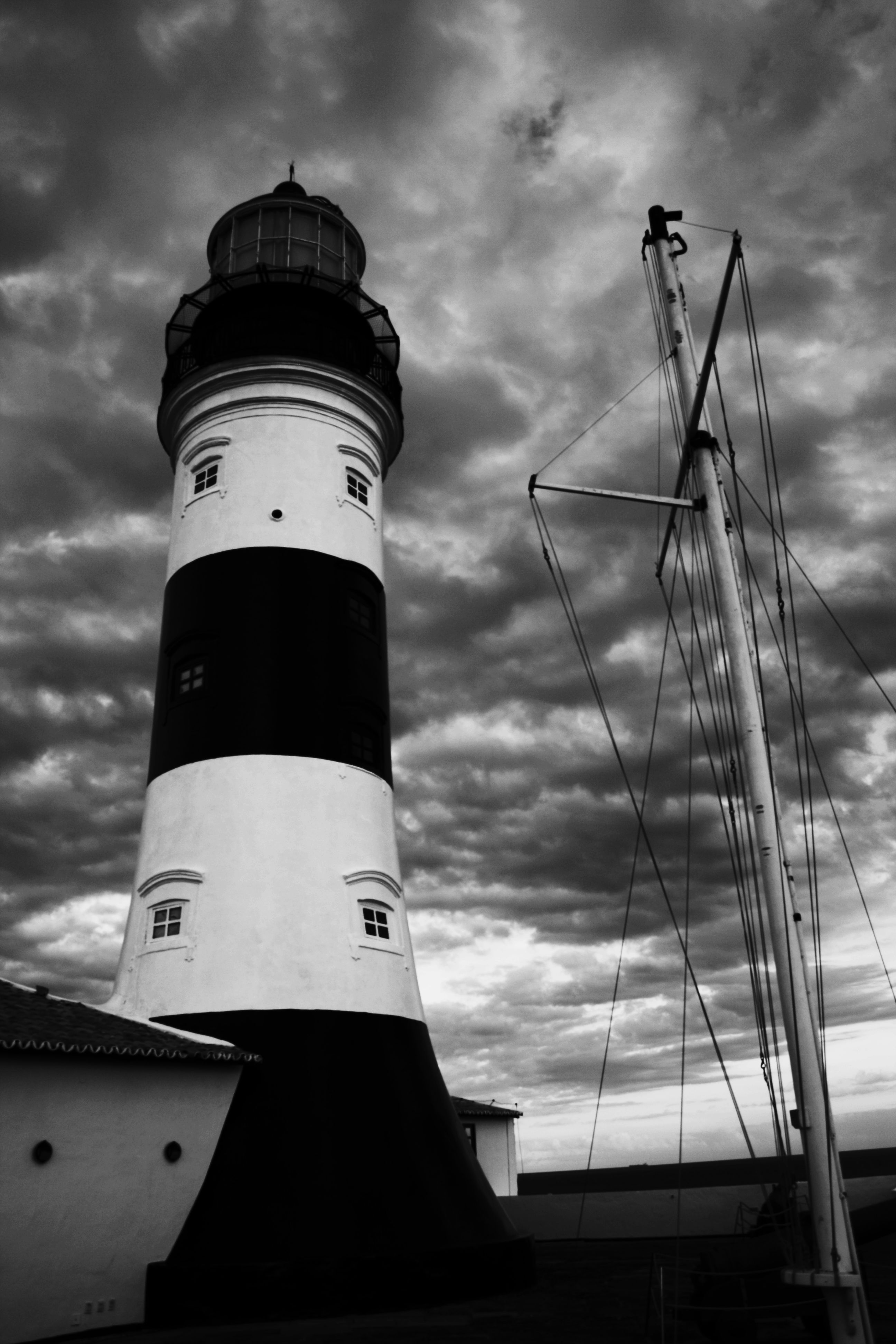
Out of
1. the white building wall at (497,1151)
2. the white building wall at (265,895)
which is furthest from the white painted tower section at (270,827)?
the white building wall at (497,1151)

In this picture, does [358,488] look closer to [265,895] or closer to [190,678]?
[190,678]

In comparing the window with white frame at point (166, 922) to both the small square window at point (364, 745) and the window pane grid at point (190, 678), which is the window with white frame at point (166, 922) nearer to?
the window pane grid at point (190, 678)

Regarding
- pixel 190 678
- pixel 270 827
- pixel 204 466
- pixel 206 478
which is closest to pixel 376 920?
pixel 270 827

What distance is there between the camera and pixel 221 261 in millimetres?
24109

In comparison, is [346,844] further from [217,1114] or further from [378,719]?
[217,1114]

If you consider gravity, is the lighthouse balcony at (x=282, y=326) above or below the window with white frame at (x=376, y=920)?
above

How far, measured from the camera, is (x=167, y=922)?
683 inches

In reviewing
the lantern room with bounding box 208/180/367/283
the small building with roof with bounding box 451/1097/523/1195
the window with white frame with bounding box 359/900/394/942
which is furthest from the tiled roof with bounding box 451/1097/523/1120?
the lantern room with bounding box 208/180/367/283

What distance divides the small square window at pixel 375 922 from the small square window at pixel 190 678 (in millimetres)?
5225

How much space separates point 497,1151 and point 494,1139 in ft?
1.06

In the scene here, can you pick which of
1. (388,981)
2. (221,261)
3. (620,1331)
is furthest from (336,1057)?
(221,261)

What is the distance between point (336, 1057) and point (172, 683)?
7841 mm

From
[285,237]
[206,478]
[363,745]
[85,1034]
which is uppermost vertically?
[285,237]

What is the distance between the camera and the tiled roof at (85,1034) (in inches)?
530
